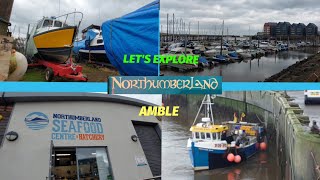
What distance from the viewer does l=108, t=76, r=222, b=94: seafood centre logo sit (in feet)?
11.3

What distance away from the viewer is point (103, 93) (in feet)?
11.4

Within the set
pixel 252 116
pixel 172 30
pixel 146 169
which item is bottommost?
pixel 146 169

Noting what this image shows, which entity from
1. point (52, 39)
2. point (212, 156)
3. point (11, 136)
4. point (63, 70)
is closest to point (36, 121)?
point (11, 136)

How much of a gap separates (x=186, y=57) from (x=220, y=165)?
1.01 meters

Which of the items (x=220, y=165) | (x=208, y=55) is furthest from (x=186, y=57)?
(x=220, y=165)

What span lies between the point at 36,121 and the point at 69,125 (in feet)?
0.86

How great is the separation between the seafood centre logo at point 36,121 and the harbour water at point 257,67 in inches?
47.7

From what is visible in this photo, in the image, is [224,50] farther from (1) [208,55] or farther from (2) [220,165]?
(2) [220,165]

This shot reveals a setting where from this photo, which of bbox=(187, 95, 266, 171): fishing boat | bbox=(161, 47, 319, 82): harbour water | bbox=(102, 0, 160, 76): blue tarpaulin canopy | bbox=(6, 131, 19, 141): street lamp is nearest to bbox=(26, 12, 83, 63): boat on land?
bbox=(102, 0, 160, 76): blue tarpaulin canopy

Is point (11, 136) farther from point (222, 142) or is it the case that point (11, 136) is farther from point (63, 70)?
point (222, 142)

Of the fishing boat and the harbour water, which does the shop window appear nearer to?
the fishing boat

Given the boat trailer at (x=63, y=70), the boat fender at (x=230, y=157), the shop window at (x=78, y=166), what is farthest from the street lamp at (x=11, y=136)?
the boat fender at (x=230, y=157)

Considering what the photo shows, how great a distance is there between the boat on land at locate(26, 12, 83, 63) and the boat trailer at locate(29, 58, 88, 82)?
0.15 feet

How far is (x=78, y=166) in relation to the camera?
353 centimetres
